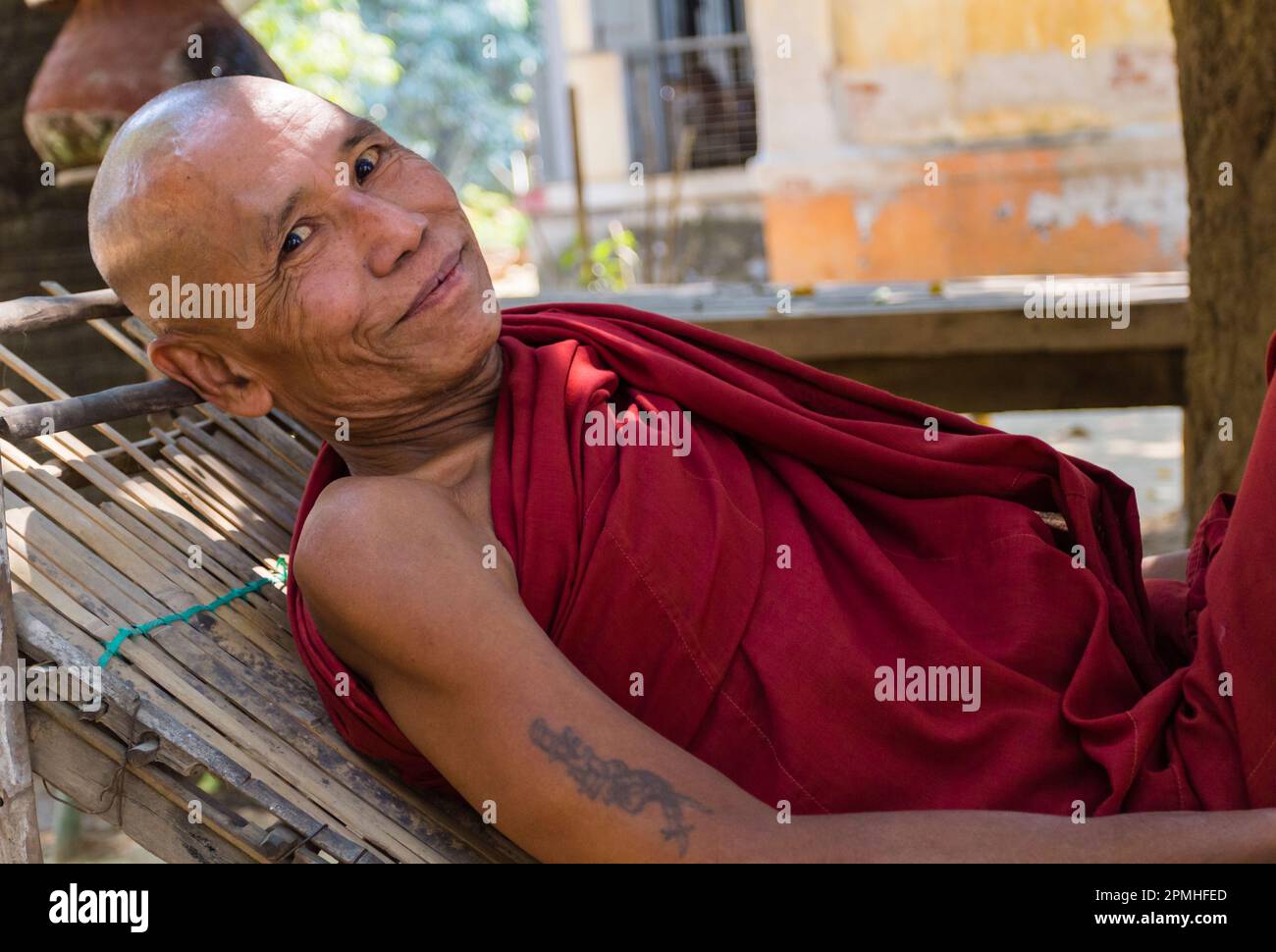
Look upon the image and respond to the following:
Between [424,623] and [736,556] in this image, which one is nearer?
[424,623]

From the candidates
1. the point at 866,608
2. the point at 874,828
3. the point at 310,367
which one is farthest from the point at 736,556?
the point at 310,367

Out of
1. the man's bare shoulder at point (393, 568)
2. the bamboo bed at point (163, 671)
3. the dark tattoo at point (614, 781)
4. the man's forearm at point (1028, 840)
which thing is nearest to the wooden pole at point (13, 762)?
the bamboo bed at point (163, 671)

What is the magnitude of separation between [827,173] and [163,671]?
9617 mm

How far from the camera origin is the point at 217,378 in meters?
2.05

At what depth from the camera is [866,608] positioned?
2.04m

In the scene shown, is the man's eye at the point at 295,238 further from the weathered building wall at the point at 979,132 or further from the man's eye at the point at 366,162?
the weathered building wall at the point at 979,132

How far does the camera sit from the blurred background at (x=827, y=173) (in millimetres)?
3904

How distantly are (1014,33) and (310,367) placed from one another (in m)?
9.36

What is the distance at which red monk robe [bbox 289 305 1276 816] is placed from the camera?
187cm
